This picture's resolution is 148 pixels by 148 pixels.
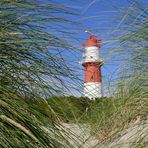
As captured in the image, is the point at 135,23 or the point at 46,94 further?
the point at 135,23

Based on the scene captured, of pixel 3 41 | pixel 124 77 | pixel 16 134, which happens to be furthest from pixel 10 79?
pixel 124 77

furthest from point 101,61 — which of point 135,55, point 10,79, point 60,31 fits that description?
point 10,79

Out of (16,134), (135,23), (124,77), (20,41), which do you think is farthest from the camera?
(124,77)

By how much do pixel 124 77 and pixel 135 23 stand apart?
31 centimetres

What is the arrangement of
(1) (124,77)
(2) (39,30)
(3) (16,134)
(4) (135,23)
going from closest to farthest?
(3) (16,134) < (2) (39,30) < (4) (135,23) < (1) (124,77)

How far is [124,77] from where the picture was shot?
1874 millimetres

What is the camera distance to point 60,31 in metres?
1.52

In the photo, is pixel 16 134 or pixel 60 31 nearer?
pixel 16 134

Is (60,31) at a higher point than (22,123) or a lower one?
higher

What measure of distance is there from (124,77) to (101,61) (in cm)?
19

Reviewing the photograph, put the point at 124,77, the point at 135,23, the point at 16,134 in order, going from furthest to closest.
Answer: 1. the point at 124,77
2. the point at 135,23
3. the point at 16,134

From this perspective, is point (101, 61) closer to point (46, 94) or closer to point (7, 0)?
point (46, 94)

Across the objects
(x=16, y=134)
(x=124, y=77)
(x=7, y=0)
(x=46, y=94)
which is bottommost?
(x=16, y=134)

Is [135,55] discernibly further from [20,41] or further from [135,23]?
[20,41]
